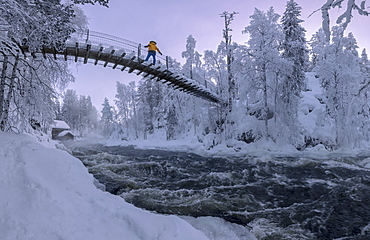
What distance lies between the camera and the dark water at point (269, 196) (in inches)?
173

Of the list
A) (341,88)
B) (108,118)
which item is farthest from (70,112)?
(341,88)

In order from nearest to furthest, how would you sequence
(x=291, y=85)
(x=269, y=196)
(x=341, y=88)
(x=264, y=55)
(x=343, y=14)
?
(x=343, y=14) < (x=269, y=196) < (x=264, y=55) < (x=291, y=85) < (x=341, y=88)

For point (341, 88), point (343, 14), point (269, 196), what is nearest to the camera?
point (343, 14)

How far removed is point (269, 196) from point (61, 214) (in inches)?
224

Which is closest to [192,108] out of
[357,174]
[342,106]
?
[342,106]

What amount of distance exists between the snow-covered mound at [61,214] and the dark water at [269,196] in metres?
1.93

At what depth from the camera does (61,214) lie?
2996 mm

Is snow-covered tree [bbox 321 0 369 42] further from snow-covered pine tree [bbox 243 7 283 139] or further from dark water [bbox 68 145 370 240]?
snow-covered pine tree [bbox 243 7 283 139]

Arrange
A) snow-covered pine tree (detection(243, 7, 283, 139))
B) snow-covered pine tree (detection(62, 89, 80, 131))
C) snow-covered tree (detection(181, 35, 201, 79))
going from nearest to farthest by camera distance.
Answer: snow-covered pine tree (detection(243, 7, 283, 139))
snow-covered tree (detection(181, 35, 201, 79))
snow-covered pine tree (detection(62, 89, 80, 131))

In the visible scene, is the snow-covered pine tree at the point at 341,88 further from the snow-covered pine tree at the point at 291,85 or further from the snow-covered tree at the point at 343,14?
the snow-covered tree at the point at 343,14

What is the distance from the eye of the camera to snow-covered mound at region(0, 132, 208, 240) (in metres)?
2.72

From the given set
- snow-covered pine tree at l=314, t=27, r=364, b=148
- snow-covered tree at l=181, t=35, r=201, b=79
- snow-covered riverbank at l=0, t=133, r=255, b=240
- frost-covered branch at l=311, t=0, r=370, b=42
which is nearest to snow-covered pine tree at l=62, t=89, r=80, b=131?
snow-covered tree at l=181, t=35, r=201, b=79

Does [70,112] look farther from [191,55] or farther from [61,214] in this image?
[61,214]

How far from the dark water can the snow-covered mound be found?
6.34 feet
